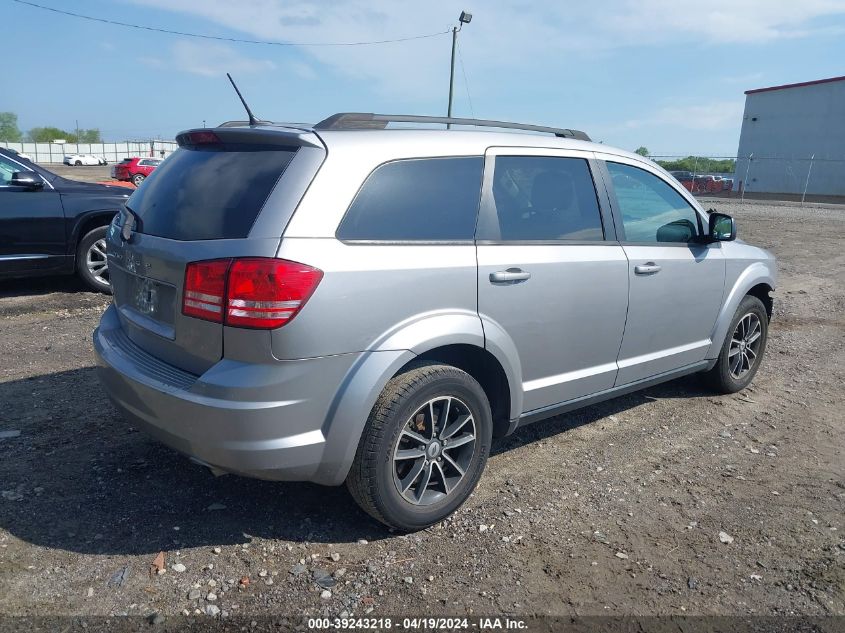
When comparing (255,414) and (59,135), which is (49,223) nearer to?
(255,414)

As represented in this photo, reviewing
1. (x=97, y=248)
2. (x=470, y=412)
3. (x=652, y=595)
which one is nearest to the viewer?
(x=652, y=595)

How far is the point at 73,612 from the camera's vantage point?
256 centimetres

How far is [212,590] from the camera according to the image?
271 cm

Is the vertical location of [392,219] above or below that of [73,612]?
above

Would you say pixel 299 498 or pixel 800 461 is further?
pixel 800 461

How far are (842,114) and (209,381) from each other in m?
44.6

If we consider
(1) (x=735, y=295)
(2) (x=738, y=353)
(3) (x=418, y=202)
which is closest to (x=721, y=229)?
(1) (x=735, y=295)

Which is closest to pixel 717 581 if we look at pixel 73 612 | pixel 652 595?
pixel 652 595

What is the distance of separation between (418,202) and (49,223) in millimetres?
5862

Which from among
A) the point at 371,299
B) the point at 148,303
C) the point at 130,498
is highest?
the point at 371,299

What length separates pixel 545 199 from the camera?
3.70 m

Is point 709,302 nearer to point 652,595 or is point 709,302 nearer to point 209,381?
point 652,595

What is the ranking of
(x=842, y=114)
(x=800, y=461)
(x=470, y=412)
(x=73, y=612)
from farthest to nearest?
(x=842, y=114) < (x=800, y=461) < (x=470, y=412) < (x=73, y=612)

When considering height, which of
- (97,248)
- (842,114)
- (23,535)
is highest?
(842,114)
